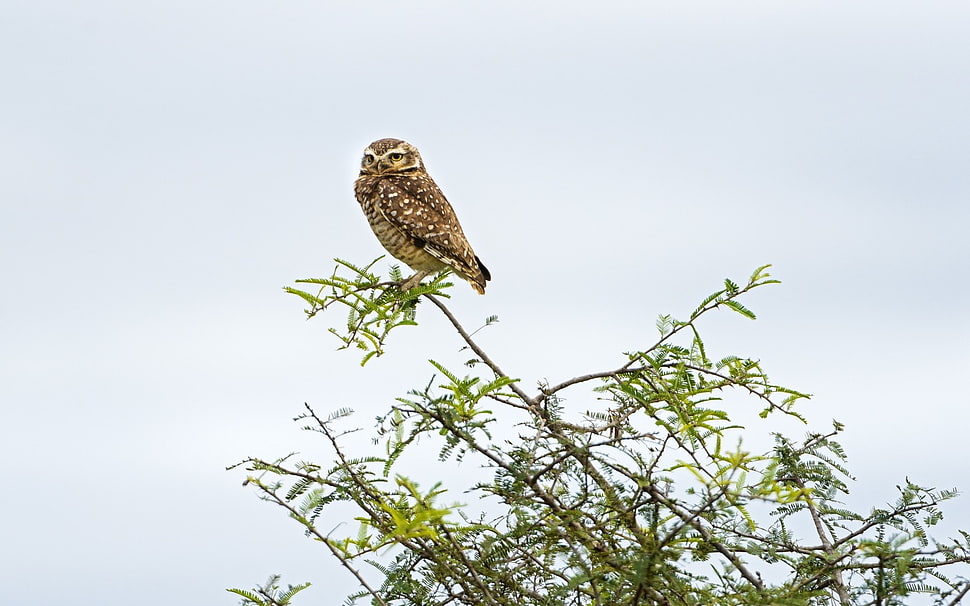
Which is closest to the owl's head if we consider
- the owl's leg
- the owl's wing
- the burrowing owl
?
the burrowing owl

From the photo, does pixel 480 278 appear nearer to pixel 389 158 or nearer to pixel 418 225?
pixel 418 225

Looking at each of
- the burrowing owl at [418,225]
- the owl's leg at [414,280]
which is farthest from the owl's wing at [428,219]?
the owl's leg at [414,280]

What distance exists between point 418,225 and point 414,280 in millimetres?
610

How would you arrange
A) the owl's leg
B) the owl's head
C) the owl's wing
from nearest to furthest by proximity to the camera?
the owl's leg, the owl's wing, the owl's head

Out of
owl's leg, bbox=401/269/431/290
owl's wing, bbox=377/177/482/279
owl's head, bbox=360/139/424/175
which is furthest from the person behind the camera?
owl's head, bbox=360/139/424/175

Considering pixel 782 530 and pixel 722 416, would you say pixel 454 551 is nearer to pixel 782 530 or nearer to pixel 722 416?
pixel 722 416

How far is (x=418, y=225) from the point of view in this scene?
361 inches

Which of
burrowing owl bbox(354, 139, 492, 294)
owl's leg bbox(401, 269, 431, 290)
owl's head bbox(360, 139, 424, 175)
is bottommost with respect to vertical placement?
owl's leg bbox(401, 269, 431, 290)

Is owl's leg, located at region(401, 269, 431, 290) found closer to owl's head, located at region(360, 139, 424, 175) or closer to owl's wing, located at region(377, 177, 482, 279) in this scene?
owl's wing, located at region(377, 177, 482, 279)

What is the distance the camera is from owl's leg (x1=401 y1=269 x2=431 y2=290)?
7.76m

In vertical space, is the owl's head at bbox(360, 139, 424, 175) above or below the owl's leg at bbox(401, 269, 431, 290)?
above

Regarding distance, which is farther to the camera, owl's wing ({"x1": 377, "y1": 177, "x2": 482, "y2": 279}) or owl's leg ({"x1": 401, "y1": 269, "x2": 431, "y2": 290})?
owl's wing ({"x1": 377, "y1": 177, "x2": 482, "y2": 279})

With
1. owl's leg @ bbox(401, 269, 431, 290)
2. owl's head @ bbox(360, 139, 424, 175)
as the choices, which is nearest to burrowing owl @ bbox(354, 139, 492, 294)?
owl's leg @ bbox(401, 269, 431, 290)

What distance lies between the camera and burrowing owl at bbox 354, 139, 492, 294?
907 cm
